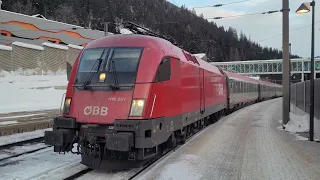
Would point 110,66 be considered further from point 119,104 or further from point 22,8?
point 22,8

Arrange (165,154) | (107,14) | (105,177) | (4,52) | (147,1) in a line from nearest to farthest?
(105,177) → (165,154) → (4,52) → (147,1) → (107,14)

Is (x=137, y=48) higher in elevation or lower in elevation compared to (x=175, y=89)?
higher

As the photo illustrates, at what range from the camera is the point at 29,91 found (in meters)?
30.8

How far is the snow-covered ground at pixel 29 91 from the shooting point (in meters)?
27.2

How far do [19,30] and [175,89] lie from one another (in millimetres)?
46473

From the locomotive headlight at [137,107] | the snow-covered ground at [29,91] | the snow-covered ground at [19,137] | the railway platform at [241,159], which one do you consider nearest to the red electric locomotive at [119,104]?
the locomotive headlight at [137,107]

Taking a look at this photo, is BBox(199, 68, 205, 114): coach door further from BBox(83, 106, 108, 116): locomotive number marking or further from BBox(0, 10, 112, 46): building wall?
BBox(0, 10, 112, 46): building wall

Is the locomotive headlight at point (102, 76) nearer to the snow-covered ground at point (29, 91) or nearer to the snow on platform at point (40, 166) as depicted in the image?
the snow on platform at point (40, 166)

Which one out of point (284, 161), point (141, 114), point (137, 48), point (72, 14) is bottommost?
point (284, 161)

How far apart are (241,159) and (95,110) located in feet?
13.0

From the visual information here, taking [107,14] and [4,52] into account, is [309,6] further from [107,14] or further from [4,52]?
[107,14]

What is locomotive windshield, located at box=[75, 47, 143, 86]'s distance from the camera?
25.0 ft

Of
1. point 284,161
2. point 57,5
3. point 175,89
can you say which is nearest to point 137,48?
point 175,89

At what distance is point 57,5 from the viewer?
3258 inches
